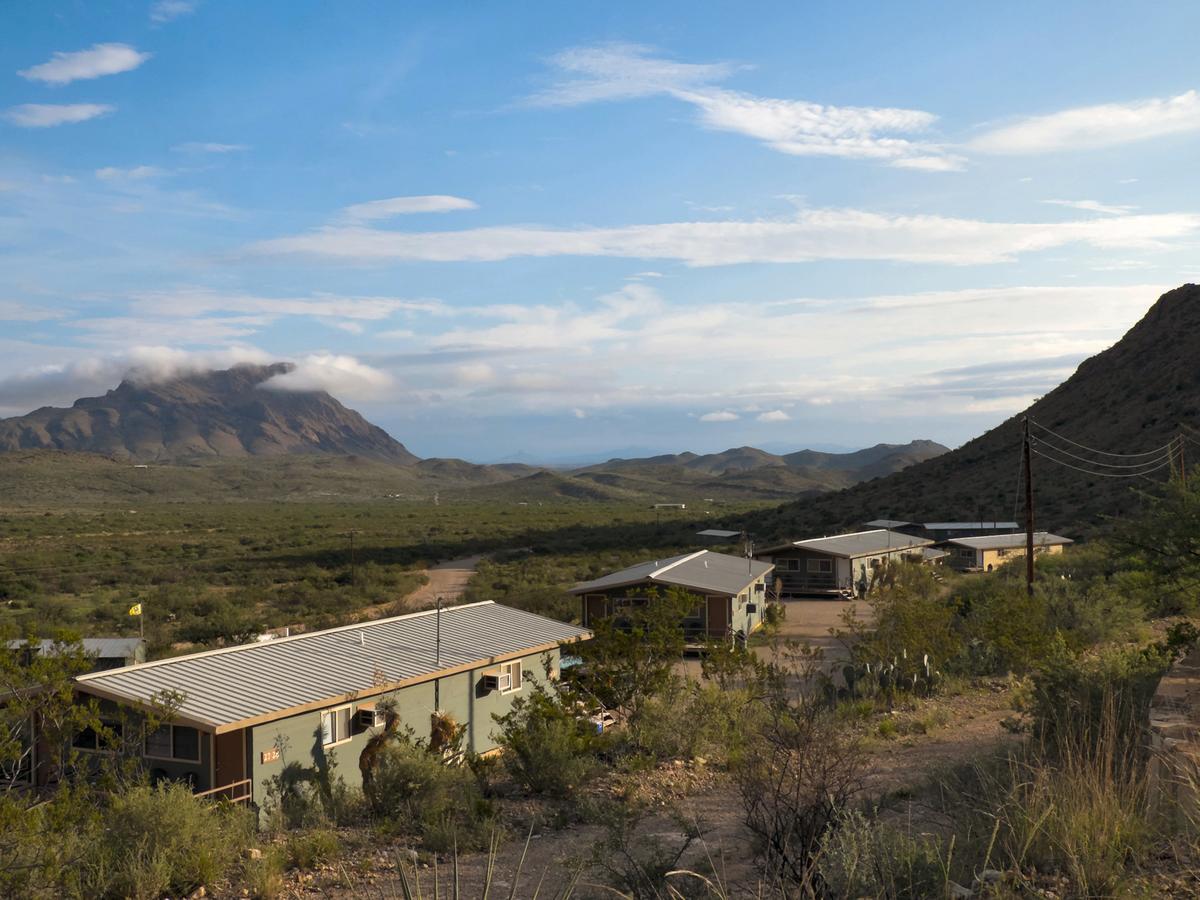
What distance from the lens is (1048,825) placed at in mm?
6348

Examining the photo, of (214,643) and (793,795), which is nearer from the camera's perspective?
(793,795)

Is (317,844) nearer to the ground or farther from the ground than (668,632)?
nearer to the ground

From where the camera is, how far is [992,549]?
52.8m

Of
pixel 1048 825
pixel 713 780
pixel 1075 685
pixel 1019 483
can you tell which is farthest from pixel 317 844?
pixel 1019 483

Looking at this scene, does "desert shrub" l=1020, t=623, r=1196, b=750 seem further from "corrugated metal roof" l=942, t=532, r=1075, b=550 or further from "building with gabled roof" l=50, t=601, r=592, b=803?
"corrugated metal roof" l=942, t=532, r=1075, b=550

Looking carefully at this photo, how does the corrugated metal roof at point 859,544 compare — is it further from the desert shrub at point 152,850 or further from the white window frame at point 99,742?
the desert shrub at point 152,850

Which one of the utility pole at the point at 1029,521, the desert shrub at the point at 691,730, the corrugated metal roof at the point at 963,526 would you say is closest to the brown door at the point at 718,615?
the utility pole at the point at 1029,521

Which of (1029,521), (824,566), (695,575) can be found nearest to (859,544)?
(824,566)

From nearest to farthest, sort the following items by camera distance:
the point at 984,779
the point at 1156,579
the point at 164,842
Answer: the point at 984,779 < the point at 164,842 < the point at 1156,579

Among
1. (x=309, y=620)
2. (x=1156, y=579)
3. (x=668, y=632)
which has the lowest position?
(x=309, y=620)

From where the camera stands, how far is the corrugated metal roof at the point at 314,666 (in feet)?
48.5

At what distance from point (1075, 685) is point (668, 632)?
26.0 feet

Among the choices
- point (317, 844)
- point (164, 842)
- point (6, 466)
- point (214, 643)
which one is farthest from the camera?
point (6, 466)

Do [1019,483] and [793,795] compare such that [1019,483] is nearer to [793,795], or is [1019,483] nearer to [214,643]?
[214,643]
